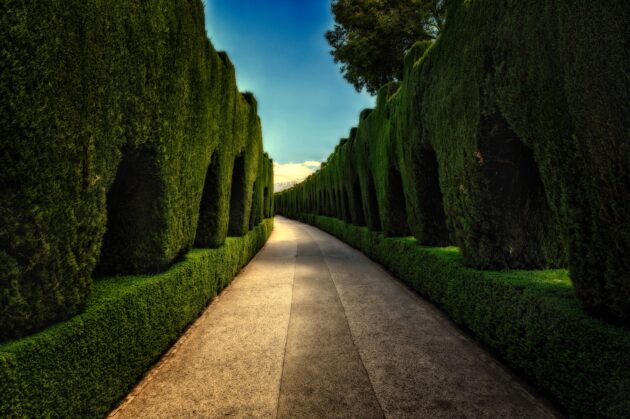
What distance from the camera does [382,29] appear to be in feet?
66.2

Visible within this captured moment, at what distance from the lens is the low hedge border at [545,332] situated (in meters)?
2.70

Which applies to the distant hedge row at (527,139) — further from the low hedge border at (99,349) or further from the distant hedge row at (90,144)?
the low hedge border at (99,349)

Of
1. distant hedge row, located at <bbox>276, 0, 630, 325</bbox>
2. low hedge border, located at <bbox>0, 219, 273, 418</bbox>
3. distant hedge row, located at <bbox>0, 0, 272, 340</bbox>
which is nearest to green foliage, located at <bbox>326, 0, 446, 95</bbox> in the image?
distant hedge row, located at <bbox>276, 0, 630, 325</bbox>

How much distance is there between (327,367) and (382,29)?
2121 cm

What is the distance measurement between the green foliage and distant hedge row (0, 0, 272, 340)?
17460 mm

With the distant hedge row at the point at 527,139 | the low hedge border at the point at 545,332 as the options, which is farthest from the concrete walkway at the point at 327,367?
the distant hedge row at the point at 527,139

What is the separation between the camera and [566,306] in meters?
3.31

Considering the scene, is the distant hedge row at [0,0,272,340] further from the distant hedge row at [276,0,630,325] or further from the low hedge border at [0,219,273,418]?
the distant hedge row at [276,0,630,325]

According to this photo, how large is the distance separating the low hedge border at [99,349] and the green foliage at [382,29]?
19039 mm

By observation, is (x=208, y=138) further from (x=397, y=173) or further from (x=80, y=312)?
(x=397, y=173)

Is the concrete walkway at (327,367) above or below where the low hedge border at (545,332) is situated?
below

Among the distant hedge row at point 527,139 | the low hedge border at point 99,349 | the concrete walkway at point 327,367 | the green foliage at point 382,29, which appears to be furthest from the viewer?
the green foliage at point 382,29

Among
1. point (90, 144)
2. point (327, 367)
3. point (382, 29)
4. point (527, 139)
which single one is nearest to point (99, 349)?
point (90, 144)

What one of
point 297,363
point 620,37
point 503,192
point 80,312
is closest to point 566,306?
point 503,192
